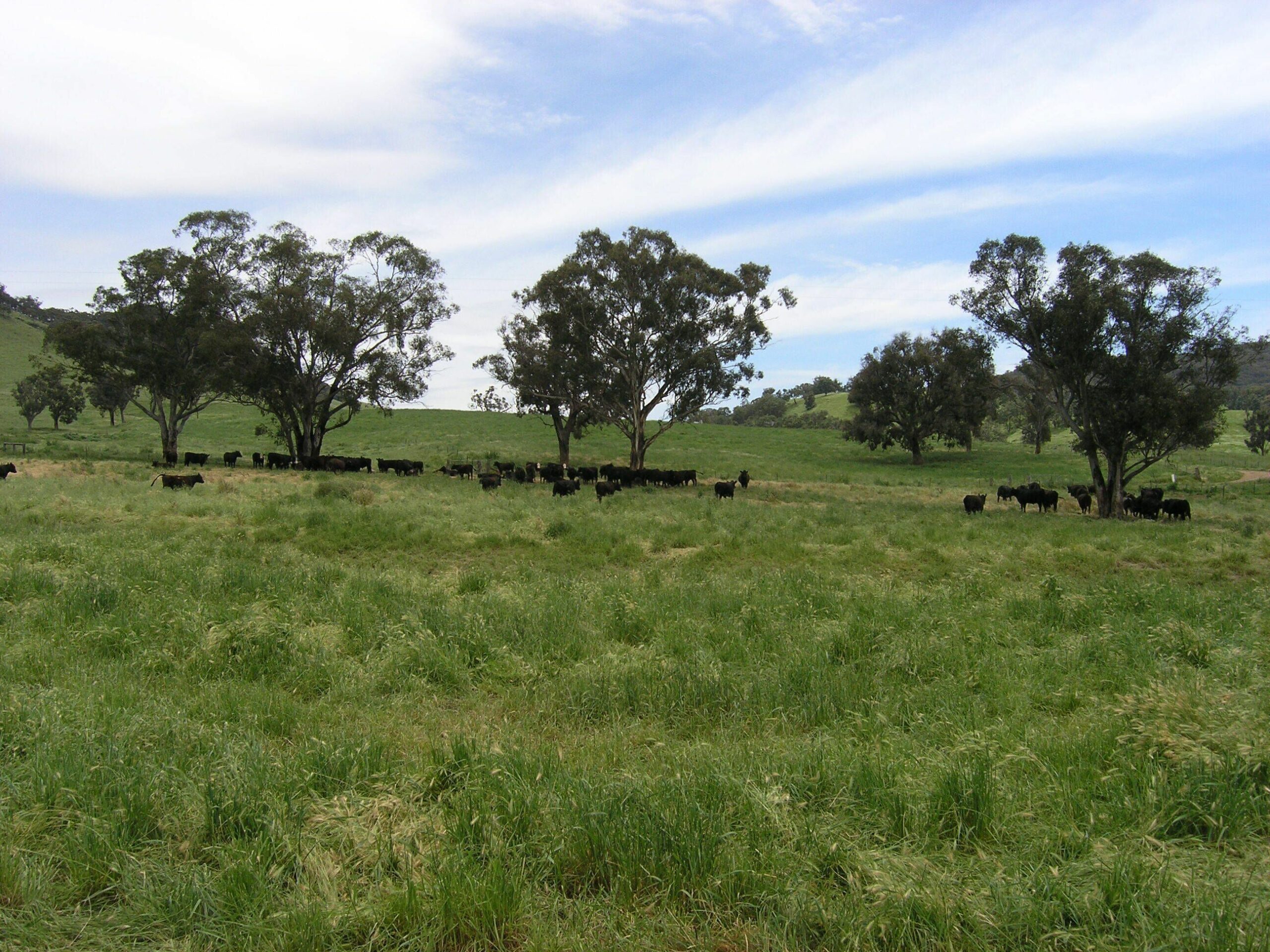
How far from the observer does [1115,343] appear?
28.5 m

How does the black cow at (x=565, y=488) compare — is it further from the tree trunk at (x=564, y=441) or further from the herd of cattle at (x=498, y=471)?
the tree trunk at (x=564, y=441)

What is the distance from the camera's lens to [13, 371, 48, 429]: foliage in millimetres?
71062

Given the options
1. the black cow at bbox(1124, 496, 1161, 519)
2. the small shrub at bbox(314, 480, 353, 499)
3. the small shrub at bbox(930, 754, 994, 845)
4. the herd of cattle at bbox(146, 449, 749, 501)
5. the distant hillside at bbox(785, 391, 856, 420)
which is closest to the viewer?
the small shrub at bbox(930, 754, 994, 845)

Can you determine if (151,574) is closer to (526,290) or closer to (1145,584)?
(1145,584)

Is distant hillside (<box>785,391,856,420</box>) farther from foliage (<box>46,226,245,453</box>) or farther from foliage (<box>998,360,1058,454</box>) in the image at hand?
foliage (<box>46,226,245,453</box>)

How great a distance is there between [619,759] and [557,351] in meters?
41.5

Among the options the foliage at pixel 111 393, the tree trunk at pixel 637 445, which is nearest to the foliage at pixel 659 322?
the tree trunk at pixel 637 445

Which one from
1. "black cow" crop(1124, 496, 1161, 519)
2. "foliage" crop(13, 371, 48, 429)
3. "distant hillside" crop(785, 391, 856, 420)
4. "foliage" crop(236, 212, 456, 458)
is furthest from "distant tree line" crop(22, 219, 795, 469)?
"distant hillside" crop(785, 391, 856, 420)

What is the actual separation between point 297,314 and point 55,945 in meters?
43.6

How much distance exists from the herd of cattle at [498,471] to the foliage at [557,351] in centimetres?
493

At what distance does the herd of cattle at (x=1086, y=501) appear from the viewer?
1101 inches

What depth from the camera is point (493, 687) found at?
23.1 ft

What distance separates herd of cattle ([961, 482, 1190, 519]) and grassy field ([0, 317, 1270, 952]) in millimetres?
17509

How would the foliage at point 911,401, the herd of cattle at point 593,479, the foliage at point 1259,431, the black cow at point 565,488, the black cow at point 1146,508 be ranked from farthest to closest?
the foliage at point 1259,431 < the foliage at point 911,401 < the black cow at point 565,488 < the herd of cattle at point 593,479 < the black cow at point 1146,508
